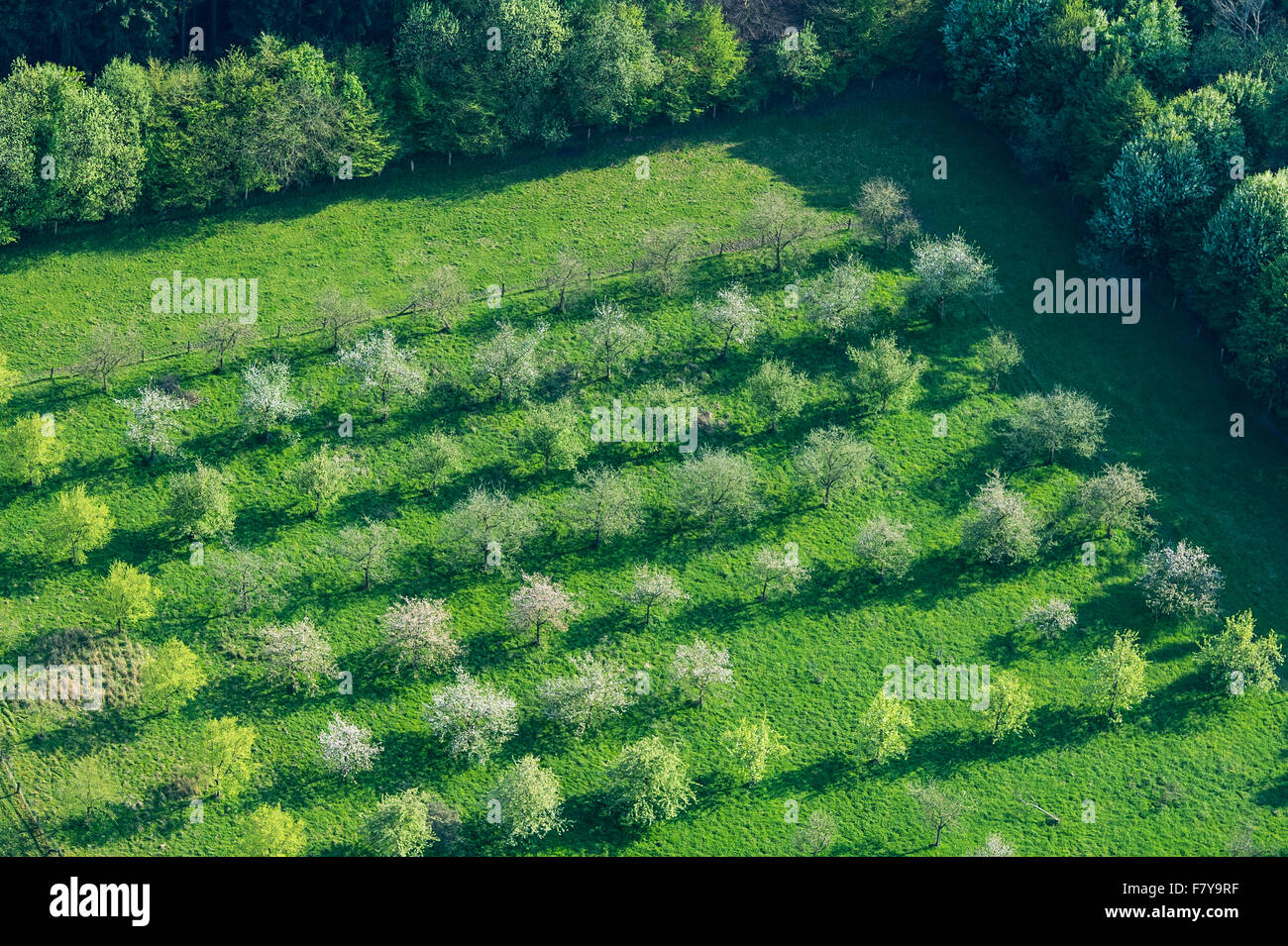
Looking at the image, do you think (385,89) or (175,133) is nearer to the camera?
(175,133)

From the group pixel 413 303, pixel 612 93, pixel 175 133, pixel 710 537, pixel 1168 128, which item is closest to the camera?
pixel 710 537

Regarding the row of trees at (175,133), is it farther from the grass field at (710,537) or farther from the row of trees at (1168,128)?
the row of trees at (1168,128)

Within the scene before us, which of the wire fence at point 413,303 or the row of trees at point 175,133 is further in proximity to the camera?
the row of trees at point 175,133

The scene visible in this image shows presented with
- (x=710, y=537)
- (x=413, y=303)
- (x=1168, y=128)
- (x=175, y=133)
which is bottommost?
(x=710, y=537)

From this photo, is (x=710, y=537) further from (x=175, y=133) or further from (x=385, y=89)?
(x=175, y=133)

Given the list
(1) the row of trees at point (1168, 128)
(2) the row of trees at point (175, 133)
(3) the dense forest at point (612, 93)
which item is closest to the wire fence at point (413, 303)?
(3) the dense forest at point (612, 93)

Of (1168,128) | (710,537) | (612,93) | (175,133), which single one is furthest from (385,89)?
(1168,128)
